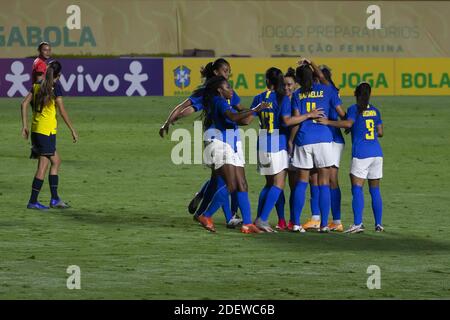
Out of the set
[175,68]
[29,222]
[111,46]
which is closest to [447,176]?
[29,222]

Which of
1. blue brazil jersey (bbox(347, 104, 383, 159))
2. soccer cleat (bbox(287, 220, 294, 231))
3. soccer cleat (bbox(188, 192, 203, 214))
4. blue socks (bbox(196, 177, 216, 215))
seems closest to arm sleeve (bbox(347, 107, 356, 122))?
blue brazil jersey (bbox(347, 104, 383, 159))

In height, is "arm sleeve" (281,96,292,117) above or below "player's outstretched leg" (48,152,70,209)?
above

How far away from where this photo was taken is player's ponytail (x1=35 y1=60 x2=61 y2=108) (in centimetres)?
1516

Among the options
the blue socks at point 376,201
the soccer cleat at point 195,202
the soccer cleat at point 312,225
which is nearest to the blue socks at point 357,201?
the blue socks at point 376,201

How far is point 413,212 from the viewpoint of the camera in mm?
15461

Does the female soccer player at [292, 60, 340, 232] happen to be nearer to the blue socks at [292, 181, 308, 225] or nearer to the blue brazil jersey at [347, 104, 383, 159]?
the blue socks at [292, 181, 308, 225]

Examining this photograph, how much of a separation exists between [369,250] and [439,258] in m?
0.81

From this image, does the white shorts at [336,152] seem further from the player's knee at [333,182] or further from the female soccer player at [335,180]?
the player's knee at [333,182]

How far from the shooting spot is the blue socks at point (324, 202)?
13.4 m

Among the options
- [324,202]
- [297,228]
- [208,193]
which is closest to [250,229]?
[297,228]

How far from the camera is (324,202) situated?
13367mm

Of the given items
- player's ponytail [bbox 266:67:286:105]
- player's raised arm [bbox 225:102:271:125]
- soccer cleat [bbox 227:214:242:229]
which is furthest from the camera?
soccer cleat [bbox 227:214:242:229]

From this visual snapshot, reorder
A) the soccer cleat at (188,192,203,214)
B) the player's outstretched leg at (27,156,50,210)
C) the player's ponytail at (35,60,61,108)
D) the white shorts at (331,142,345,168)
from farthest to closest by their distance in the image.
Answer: the player's outstretched leg at (27,156,50,210) → the player's ponytail at (35,60,61,108) → the soccer cleat at (188,192,203,214) → the white shorts at (331,142,345,168)

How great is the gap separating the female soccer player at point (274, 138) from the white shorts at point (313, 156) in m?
0.16
